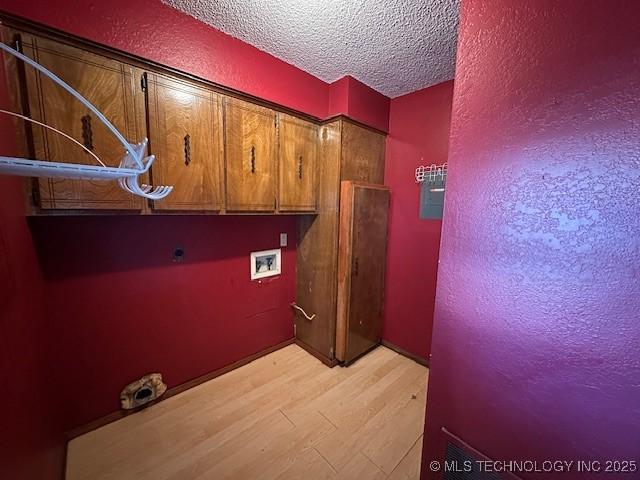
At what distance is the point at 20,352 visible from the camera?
978 millimetres

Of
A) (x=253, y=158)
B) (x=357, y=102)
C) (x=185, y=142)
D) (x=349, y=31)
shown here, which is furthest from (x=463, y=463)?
(x=357, y=102)

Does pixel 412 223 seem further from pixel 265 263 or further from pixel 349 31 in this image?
pixel 349 31

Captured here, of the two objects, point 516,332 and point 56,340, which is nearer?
point 516,332

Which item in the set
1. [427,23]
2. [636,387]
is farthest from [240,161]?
[636,387]

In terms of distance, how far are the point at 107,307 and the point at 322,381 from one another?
1681mm

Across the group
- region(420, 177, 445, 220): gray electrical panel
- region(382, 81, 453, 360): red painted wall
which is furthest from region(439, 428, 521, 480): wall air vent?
region(420, 177, 445, 220): gray electrical panel

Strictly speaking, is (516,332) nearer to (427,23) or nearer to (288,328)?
(427,23)

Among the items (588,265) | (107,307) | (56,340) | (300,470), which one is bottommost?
(300,470)

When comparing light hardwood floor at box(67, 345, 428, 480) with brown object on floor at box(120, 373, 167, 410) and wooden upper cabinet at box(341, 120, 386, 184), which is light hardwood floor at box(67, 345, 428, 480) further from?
wooden upper cabinet at box(341, 120, 386, 184)

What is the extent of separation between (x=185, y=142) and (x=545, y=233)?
178 centimetres

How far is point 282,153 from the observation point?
1.97m

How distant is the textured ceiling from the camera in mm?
1454

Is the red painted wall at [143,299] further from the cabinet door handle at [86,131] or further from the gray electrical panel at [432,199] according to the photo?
the gray electrical panel at [432,199]

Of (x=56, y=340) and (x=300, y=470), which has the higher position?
(x=56, y=340)
